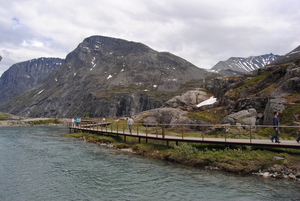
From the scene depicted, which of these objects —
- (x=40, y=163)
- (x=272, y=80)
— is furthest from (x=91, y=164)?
(x=272, y=80)

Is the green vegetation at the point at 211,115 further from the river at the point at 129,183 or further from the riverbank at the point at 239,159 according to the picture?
the river at the point at 129,183

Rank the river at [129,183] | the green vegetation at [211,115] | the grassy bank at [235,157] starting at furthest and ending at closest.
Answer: the green vegetation at [211,115]
the grassy bank at [235,157]
the river at [129,183]

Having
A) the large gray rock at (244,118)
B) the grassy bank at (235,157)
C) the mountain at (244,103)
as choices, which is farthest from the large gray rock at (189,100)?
the grassy bank at (235,157)

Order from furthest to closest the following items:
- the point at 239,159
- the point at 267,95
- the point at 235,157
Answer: the point at 267,95 → the point at 235,157 → the point at 239,159

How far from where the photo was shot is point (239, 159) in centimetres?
1736

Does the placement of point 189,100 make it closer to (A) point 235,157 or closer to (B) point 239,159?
(A) point 235,157

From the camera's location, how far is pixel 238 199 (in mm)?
12148

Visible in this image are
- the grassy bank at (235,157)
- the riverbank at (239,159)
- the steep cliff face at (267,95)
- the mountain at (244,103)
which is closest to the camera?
the riverbank at (239,159)

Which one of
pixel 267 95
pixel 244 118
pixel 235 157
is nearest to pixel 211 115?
pixel 267 95

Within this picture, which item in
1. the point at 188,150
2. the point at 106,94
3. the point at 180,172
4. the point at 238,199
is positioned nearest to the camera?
the point at 238,199

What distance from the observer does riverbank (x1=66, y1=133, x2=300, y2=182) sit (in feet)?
51.1

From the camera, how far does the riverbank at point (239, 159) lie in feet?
51.1

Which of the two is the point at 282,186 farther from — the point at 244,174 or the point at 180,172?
the point at 180,172

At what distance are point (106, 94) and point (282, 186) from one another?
607 ft
